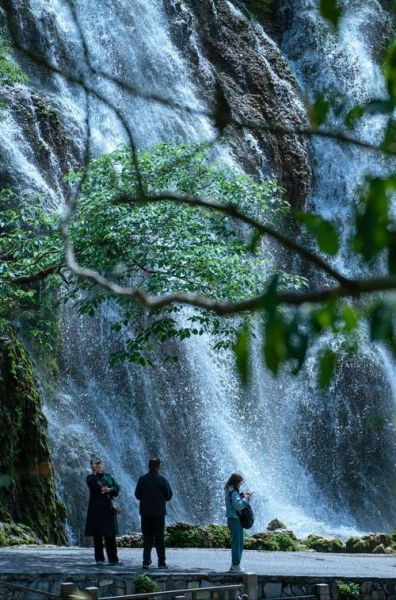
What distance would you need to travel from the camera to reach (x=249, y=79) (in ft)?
122

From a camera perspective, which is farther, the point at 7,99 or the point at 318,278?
the point at 318,278

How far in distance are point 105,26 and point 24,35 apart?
365 cm

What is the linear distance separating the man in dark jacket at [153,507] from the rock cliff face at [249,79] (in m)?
19.0

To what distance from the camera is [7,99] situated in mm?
28031

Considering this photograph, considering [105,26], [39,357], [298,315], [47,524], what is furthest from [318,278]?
[298,315]

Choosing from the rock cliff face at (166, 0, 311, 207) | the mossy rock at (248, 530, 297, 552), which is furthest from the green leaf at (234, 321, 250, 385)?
the rock cliff face at (166, 0, 311, 207)

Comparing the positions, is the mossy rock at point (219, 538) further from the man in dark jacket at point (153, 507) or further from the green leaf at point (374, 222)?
the green leaf at point (374, 222)

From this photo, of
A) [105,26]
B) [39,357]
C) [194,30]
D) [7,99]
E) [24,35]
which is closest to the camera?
[39,357]

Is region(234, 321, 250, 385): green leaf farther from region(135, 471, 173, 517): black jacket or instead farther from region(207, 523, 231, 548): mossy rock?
region(207, 523, 231, 548): mossy rock

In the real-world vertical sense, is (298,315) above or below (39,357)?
below

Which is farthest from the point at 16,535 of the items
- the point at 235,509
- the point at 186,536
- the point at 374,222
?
the point at 374,222

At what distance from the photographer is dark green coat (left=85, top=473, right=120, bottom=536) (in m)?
15.8

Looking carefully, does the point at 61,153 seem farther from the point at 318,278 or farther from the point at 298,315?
the point at 298,315

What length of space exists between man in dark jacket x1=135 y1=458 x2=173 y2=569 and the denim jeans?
2.84 ft
